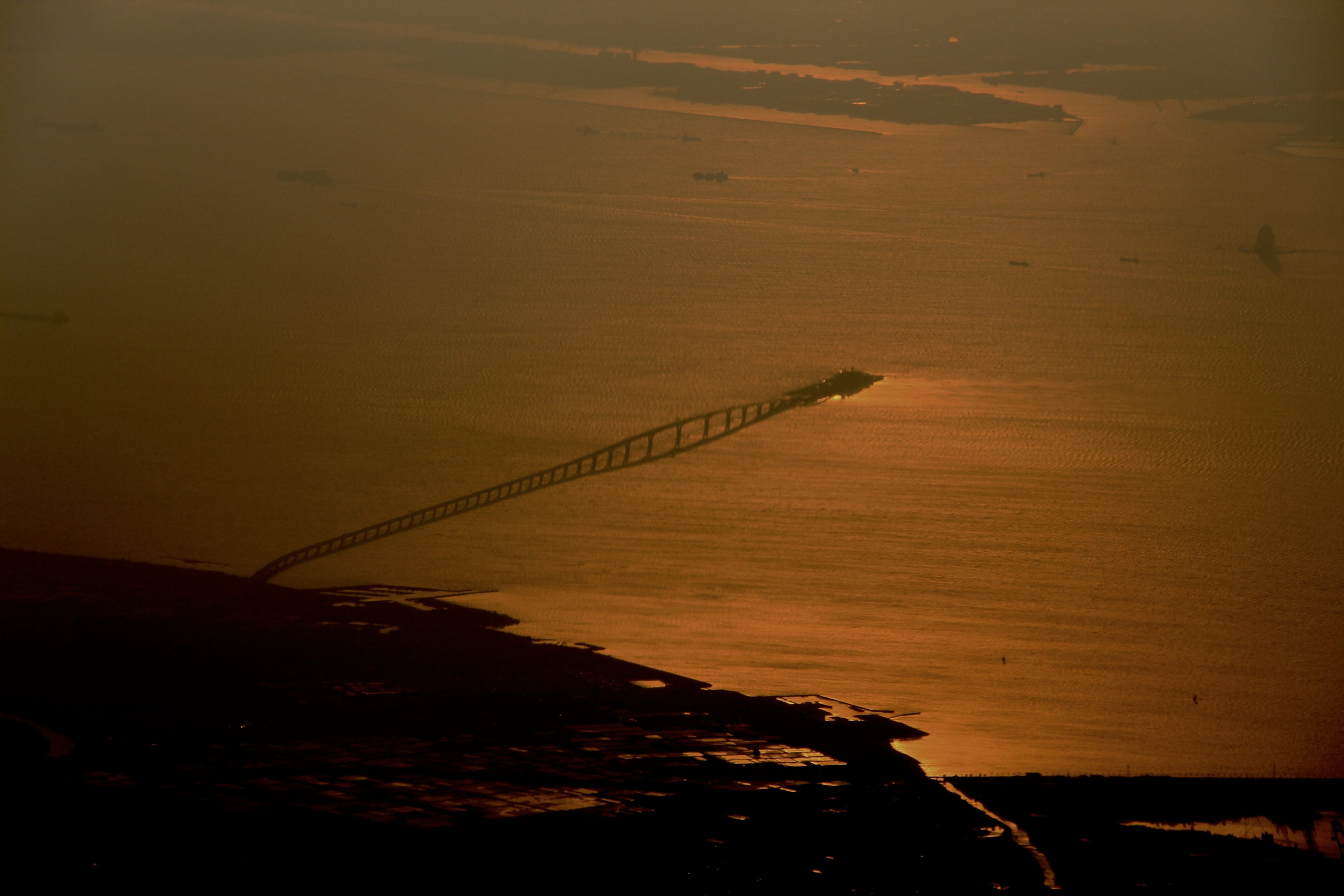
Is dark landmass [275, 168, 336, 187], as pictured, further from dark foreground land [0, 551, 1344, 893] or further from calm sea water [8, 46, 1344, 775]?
dark foreground land [0, 551, 1344, 893]

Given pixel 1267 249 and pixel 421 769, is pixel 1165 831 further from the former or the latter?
pixel 1267 249

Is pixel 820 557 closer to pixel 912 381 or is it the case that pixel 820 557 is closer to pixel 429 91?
pixel 912 381

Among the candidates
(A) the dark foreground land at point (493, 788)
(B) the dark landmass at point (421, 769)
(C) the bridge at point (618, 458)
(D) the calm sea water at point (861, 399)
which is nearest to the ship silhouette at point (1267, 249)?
(D) the calm sea water at point (861, 399)

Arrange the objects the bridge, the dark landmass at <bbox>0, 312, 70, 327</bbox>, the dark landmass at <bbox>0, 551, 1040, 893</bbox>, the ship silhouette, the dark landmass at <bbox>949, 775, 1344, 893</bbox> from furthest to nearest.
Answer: the ship silhouette < the dark landmass at <bbox>0, 312, 70, 327</bbox> < the bridge < the dark landmass at <bbox>949, 775, 1344, 893</bbox> < the dark landmass at <bbox>0, 551, 1040, 893</bbox>

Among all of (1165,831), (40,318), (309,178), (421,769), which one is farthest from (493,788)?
(309,178)

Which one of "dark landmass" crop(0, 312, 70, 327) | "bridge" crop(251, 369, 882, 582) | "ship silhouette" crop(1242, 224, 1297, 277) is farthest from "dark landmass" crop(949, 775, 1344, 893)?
"ship silhouette" crop(1242, 224, 1297, 277)
